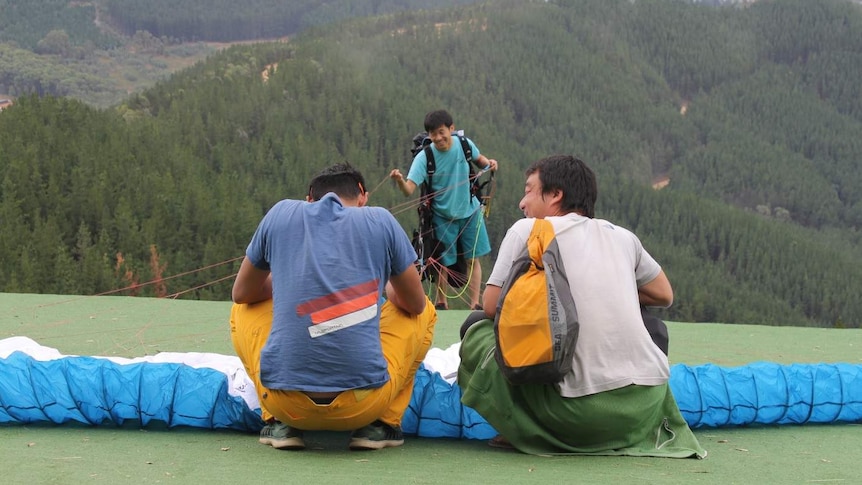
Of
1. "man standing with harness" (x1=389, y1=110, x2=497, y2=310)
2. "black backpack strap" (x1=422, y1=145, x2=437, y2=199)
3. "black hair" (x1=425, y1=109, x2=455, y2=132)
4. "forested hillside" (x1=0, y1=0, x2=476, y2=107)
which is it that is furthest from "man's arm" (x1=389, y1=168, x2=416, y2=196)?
"forested hillside" (x1=0, y1=0, x2=476, y2=107)

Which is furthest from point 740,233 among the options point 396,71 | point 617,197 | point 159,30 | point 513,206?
point 159,30

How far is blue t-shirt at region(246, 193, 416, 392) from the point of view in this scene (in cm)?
356

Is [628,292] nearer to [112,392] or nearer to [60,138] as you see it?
[112,392]

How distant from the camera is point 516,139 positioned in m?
125

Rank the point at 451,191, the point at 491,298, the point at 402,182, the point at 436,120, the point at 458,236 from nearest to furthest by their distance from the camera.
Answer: the point at 491,298 → the point at 402,182 → the point at 436,120 → the point at 451,191 → the point at 458,236

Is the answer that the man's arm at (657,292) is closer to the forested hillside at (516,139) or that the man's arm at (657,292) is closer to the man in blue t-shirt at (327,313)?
the man in blue t-shirt at (327,313)

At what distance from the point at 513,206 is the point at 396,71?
4316 cm

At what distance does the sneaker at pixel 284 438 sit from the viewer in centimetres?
374

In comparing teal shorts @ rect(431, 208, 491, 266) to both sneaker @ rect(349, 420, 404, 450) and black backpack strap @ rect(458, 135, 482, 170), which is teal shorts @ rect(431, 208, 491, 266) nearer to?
black backpack strap @ rect(458, 135, 482, 170)

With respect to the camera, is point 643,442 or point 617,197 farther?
point 617,197

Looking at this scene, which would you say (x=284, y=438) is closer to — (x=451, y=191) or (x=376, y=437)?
(x=376, y=437)

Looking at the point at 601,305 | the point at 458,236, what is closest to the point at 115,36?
the point at 458,236

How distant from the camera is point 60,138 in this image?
55.2 m

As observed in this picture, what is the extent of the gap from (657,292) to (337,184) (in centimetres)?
120
